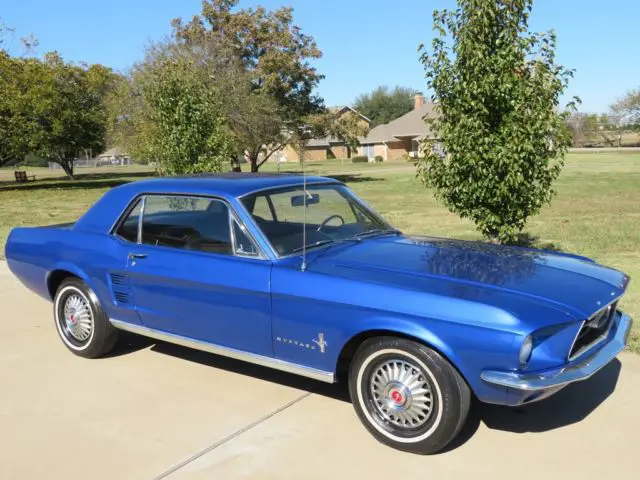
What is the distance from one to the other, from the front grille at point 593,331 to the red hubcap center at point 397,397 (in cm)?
94

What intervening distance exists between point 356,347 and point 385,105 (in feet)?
311

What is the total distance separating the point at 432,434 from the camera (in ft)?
10.9

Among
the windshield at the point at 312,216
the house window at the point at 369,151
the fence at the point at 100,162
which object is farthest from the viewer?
the fence at the point at 100,162

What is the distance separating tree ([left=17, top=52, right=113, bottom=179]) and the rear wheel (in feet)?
85.0

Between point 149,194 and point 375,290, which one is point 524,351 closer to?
point 375,290

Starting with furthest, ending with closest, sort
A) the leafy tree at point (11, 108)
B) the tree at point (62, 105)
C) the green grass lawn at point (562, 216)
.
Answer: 1. the tree at point (62, 105)
2. the leafy tree at point (11, 108)
3. the green grass lawn at point (562, 216)

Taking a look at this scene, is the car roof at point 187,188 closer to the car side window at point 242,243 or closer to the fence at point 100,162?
the car side window at point 242,243

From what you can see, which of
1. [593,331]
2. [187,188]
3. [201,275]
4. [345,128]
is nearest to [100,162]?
[345,128]

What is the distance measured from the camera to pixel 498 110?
6.48 metres

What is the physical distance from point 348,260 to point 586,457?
Answer: 1762mm

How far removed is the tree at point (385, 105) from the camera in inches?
3701

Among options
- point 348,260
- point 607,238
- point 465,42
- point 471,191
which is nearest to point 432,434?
point 348,260

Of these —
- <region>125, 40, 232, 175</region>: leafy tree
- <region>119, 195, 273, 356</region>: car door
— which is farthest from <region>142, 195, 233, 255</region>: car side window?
<region>125, 40, 232, 175</region>: leafy tree

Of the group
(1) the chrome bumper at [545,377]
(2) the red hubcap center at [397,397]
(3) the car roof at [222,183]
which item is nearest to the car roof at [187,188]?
→ (3) the car roof at [222,183]
